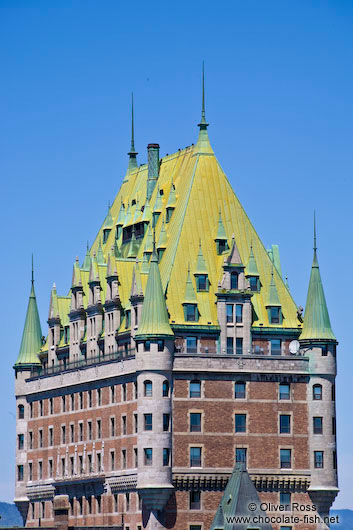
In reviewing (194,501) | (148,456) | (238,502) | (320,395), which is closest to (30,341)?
(148,456)

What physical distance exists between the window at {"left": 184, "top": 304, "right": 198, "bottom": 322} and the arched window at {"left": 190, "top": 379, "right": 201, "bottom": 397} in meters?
6.27

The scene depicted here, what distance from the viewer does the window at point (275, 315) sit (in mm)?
175625

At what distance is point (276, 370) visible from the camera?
171500 millimetres

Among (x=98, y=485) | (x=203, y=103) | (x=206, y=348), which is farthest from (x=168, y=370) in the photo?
(x=203, y=103)

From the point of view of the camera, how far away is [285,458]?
170375 mm

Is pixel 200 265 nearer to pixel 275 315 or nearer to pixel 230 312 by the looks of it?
pixel 230 312

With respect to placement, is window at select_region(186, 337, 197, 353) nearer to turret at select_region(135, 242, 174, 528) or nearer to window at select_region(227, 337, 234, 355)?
window at select_region(227, 337, 234, 355)

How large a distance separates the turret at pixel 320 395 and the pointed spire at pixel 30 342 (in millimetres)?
35158

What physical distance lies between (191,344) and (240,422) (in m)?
8.27

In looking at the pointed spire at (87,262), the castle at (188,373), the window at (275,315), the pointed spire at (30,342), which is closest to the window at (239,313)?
the castle at (188,373)

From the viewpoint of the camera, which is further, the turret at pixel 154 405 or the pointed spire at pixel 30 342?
the pointed spire at pixel 30 342

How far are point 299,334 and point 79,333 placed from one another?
2355 centimetres

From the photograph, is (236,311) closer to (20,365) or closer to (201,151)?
(201,151)

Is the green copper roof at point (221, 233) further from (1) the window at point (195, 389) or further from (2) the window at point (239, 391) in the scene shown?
(1) the window at point (195, 389)
